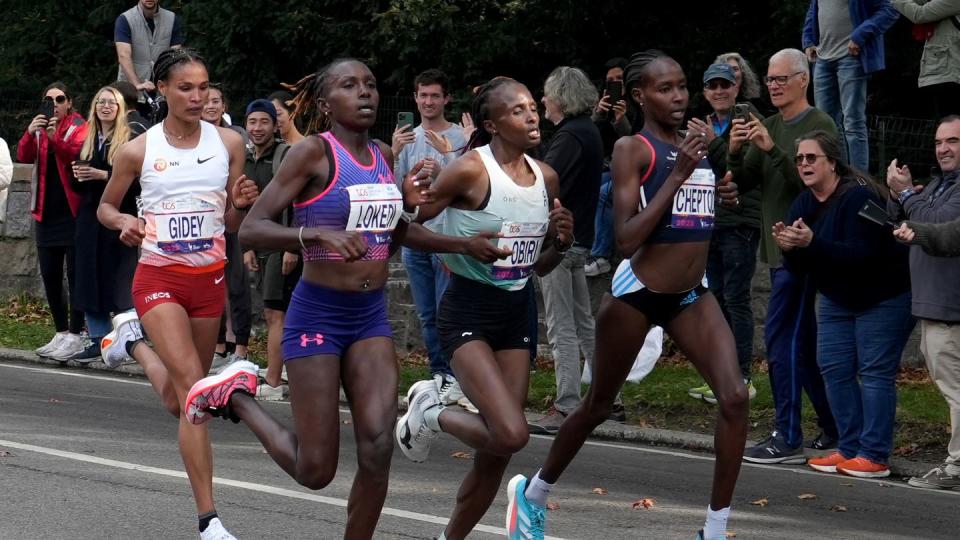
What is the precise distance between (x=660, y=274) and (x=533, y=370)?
6134 millimetres

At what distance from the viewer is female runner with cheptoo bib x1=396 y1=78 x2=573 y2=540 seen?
277 inches

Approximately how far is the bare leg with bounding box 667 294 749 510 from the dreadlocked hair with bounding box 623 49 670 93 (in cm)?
112

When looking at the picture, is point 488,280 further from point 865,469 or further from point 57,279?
point 57,279

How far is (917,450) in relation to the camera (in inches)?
415

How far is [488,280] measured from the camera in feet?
23.9

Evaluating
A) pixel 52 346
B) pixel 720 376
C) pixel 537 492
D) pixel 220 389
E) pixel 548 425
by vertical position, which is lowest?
pixel 52 346

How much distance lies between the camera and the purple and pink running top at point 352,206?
265 inches

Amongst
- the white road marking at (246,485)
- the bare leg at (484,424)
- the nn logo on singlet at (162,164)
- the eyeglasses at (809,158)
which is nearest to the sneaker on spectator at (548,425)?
the eyeglasses at (809,158)

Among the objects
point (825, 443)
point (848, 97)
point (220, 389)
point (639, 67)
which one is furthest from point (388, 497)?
point (848, 97)

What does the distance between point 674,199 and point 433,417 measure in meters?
1.57

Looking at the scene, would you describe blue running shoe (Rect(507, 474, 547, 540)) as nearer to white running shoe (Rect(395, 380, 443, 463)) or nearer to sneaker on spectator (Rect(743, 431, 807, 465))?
white running shoe (Rect(395, 380, 443, 463))

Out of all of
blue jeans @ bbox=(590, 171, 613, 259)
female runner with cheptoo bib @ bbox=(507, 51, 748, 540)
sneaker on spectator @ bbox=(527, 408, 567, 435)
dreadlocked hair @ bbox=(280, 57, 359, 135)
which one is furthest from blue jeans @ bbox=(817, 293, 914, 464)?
dreadlocked hair @ bbox=(280, 57, 359, 135)

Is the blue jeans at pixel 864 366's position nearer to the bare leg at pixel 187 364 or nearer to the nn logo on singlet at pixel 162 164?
the bare leg at pixel 187 364

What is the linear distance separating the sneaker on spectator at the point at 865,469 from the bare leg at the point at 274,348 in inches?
188
